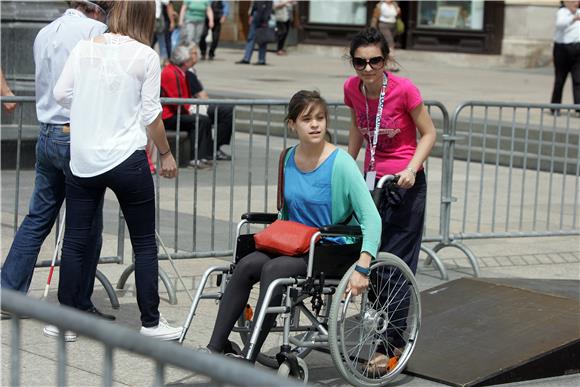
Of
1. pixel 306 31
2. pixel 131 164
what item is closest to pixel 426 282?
pixel 131 164

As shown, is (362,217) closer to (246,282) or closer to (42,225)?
(246,282)

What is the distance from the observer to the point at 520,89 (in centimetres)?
1875

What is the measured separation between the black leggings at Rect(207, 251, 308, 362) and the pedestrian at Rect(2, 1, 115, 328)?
3.55 ft

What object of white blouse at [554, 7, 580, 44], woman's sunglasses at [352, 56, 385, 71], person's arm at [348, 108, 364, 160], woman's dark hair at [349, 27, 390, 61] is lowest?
person's arm at [348, 108, 364, 160]

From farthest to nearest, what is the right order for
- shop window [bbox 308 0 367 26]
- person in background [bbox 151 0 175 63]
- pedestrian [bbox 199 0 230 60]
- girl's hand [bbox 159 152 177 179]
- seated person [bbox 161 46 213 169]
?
shop window [bbox 308 0 367 26] < pedestrian [bbox 199 0 230 60] < person in background [bbox 151 0 175 63] < seated person [bbox 161 46 213 169] < girl's hand [bbox 159 152 177 179]

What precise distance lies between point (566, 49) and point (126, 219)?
10.6m

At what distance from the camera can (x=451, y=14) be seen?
2428 centimetres

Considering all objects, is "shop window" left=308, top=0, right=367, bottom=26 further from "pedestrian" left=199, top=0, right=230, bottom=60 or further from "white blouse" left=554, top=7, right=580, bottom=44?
"white blouse" left=554, top=7, right=580, bottom=44

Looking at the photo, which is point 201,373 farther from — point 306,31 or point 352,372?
point 306,31

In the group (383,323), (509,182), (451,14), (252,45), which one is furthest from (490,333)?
(451,14)

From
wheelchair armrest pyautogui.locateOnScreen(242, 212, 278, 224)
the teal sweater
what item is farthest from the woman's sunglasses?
wheelchair armrest pyautogui.locateOnScreen(242, 212, 278, 224)

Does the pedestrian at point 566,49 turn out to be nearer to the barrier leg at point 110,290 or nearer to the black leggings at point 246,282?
the barrier leg at point 110,290

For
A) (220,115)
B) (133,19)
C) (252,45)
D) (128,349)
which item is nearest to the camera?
(128,349)

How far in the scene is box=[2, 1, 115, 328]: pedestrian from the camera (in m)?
5.84
